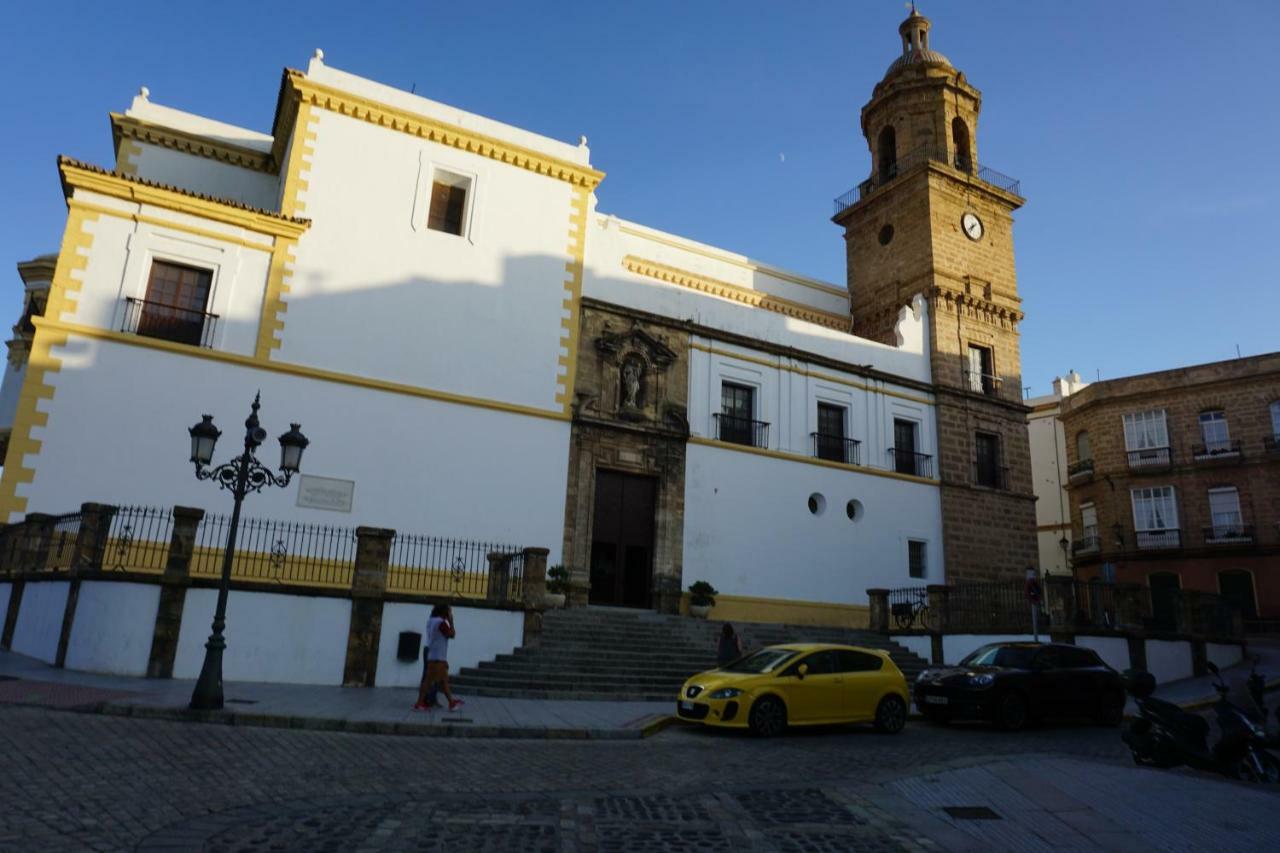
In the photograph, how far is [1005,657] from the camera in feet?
45.1

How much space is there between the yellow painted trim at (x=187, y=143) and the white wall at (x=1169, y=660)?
78.1ft

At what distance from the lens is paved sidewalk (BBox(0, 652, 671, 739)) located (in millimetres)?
9695

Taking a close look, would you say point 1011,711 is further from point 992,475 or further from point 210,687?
point 992,475

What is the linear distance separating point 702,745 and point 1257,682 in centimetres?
603

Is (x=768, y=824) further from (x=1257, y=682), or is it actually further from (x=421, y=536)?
(x=421, y=536)

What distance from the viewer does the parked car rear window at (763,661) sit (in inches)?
474

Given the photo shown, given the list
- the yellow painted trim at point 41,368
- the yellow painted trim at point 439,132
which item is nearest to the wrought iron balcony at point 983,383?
the yellow painted trim at point 439,132

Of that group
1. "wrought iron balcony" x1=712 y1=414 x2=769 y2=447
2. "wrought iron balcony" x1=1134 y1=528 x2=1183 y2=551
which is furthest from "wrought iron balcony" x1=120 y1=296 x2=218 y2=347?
"wrought iron balcony" x1=1134 y1=528 x2=1183 y2=551

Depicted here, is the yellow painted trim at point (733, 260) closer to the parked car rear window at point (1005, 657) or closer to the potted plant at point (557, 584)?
the potted plant at point (557, 584)

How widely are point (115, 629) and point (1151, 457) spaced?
1388 inches

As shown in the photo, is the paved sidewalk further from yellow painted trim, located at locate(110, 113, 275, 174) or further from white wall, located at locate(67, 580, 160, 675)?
yellow painted trim, located at locate(110, 113, 275, 174)

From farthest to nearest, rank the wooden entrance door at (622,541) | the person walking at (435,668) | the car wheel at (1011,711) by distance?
the wooden entrance door at (622,541), the car wheel at (1011,711), the person walking at (435,668)

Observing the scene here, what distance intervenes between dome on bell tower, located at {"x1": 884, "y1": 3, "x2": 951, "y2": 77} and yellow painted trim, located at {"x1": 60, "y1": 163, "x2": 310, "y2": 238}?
21975 mm

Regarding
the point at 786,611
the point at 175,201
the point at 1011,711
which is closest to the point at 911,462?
the point at 786,611
